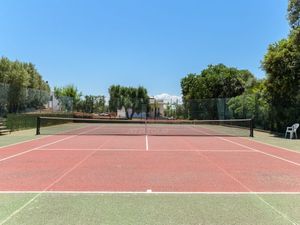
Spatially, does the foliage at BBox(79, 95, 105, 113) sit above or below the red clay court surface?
above

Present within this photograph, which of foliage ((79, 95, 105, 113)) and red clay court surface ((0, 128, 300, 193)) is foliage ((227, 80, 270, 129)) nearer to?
red clay court surface ((0, 128, 300, 193))

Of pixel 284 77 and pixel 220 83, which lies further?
pixel 220 83

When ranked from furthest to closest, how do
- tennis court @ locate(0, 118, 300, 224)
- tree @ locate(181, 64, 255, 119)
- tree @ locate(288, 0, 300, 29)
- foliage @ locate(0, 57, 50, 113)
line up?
tree @ locate(181, 64, 255, 119), foliage @ locate(0, 57, 50, 113), tree @ locate(288, 0, 300, 29), tennis court @ locate(0, 118, 300, 224)

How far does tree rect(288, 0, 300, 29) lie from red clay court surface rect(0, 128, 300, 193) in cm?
1205

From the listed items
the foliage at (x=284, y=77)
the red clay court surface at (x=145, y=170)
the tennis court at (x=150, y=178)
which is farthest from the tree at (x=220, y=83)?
the tennis court at (x=150, y=178)

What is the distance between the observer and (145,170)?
10875 millimetres

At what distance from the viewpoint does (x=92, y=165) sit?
11688 millimetres

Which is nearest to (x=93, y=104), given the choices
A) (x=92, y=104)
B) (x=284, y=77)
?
(x=92, y=104)

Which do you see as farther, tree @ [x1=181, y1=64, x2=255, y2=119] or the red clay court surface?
tree @ [x1=181, y1=64, x2=255, y2=119]

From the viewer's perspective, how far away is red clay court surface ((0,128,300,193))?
28.7 ft

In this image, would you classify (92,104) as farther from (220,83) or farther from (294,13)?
(294,13)

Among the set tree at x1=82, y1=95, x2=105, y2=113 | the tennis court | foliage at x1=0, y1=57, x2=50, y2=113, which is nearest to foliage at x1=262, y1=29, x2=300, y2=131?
the tennis court

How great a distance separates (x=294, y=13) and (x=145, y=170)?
59.5 feet

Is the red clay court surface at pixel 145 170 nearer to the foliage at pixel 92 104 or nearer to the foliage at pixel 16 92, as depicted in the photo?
the foliage at pixel 16 92
